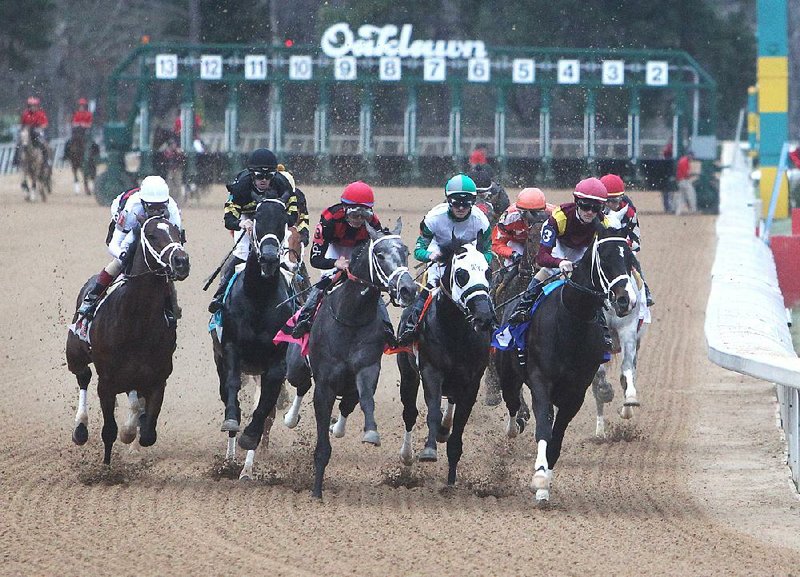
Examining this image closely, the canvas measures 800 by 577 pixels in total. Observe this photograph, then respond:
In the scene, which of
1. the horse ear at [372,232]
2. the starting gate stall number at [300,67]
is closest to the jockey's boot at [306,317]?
the horse ear at [372,232]

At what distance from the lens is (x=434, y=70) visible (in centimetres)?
3381

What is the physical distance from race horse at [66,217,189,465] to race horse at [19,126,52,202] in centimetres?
2108

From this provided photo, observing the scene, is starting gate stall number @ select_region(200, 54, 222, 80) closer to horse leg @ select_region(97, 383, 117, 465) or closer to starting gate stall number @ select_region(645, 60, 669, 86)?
starting gate stall number @ select_region(645, 60, 669, 86)

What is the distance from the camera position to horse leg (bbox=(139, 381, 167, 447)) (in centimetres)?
1044

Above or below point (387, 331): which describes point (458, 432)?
below

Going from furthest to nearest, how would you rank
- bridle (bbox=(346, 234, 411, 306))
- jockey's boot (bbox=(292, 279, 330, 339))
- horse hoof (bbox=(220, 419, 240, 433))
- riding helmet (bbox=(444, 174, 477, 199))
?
horse hoof (bbox=(220, 419, 240, 433))
jockey's boot (bbox=(292, 279, 330, 339))
riding helmet (bbox=(444, 174, 477, 199))
bridle (bbox=(346, 234, 411, 306))

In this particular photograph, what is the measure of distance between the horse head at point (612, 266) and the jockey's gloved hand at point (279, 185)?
269 centimetres

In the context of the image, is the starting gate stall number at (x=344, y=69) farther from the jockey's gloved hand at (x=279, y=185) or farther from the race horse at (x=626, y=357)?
the jockey's gloved hand at (x=279, y=185)

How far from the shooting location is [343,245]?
9930 millimetres

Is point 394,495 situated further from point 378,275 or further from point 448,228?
point 448,228

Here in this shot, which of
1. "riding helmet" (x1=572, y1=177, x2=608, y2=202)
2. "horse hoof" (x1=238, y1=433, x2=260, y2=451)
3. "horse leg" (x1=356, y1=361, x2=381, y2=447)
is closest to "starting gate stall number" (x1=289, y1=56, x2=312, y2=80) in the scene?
"horse hoof" (x1=238, y1=433, x2=260, y2=451)

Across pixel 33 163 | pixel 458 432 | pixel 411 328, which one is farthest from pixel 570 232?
pixel 33 163

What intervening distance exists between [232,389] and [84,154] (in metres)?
24.8

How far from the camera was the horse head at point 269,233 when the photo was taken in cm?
986
